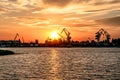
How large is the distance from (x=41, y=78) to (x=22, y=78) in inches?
150

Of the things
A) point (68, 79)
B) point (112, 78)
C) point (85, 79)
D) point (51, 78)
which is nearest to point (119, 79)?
point (112, 78)

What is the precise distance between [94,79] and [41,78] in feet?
34.8

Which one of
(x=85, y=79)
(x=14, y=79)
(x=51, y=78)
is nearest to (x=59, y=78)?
(x=51, y=78)

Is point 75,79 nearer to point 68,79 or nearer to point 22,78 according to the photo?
point 68,79

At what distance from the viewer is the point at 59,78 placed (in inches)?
2212

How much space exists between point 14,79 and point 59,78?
360 inches

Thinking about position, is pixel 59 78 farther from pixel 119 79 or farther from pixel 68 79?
pixel 119 79

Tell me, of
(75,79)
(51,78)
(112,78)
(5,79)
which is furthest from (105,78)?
(5,79)

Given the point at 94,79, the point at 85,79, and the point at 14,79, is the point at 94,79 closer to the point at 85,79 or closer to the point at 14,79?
the point at 85,79

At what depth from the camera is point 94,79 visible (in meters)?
53.6

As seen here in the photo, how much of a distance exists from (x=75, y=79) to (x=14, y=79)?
1190 centimetres

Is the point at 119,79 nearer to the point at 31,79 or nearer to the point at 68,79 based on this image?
the point at 68,79

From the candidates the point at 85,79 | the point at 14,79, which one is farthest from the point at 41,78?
the point at 85,79

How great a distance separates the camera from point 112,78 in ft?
179
